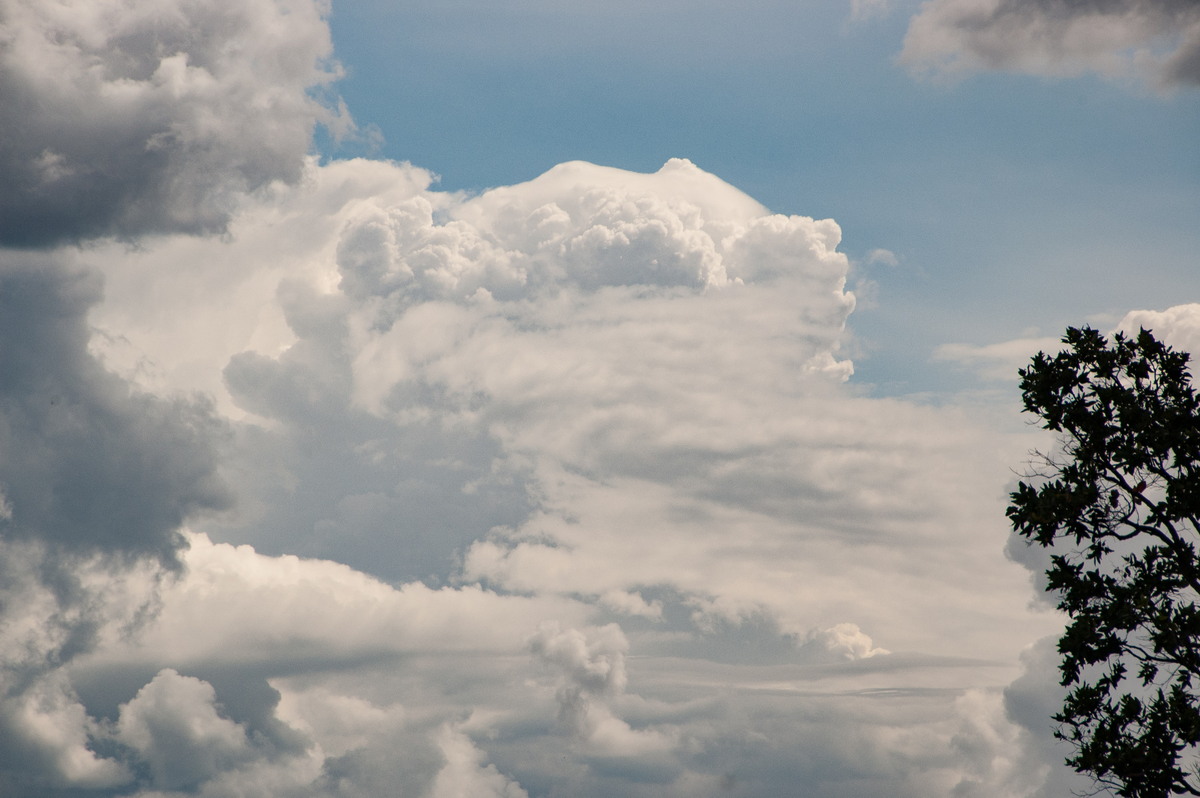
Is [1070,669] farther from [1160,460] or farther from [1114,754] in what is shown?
[1160,460]

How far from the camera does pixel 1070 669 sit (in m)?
34.7

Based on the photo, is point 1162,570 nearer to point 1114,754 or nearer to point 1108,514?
point 1108,514

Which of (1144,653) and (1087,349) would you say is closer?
(1144,653)

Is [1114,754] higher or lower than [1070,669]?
lower

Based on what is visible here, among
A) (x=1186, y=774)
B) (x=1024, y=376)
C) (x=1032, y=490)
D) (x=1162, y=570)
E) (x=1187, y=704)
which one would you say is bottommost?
(x=1186, y=774)

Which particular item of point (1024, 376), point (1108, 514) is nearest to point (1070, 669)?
point (1108, 514)

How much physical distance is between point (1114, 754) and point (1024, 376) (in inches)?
491

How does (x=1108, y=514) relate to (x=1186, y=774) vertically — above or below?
above

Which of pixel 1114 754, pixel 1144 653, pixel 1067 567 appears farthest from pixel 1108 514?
pixel 1114 754

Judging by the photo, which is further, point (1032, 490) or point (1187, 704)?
point (1032, 490)

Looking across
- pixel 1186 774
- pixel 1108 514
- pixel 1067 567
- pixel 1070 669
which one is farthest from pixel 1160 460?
pixel 1186 774

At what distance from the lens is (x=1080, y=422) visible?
35.1m

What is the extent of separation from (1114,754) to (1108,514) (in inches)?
296

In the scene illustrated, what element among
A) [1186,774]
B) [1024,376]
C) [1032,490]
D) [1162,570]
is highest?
[1024,376]
